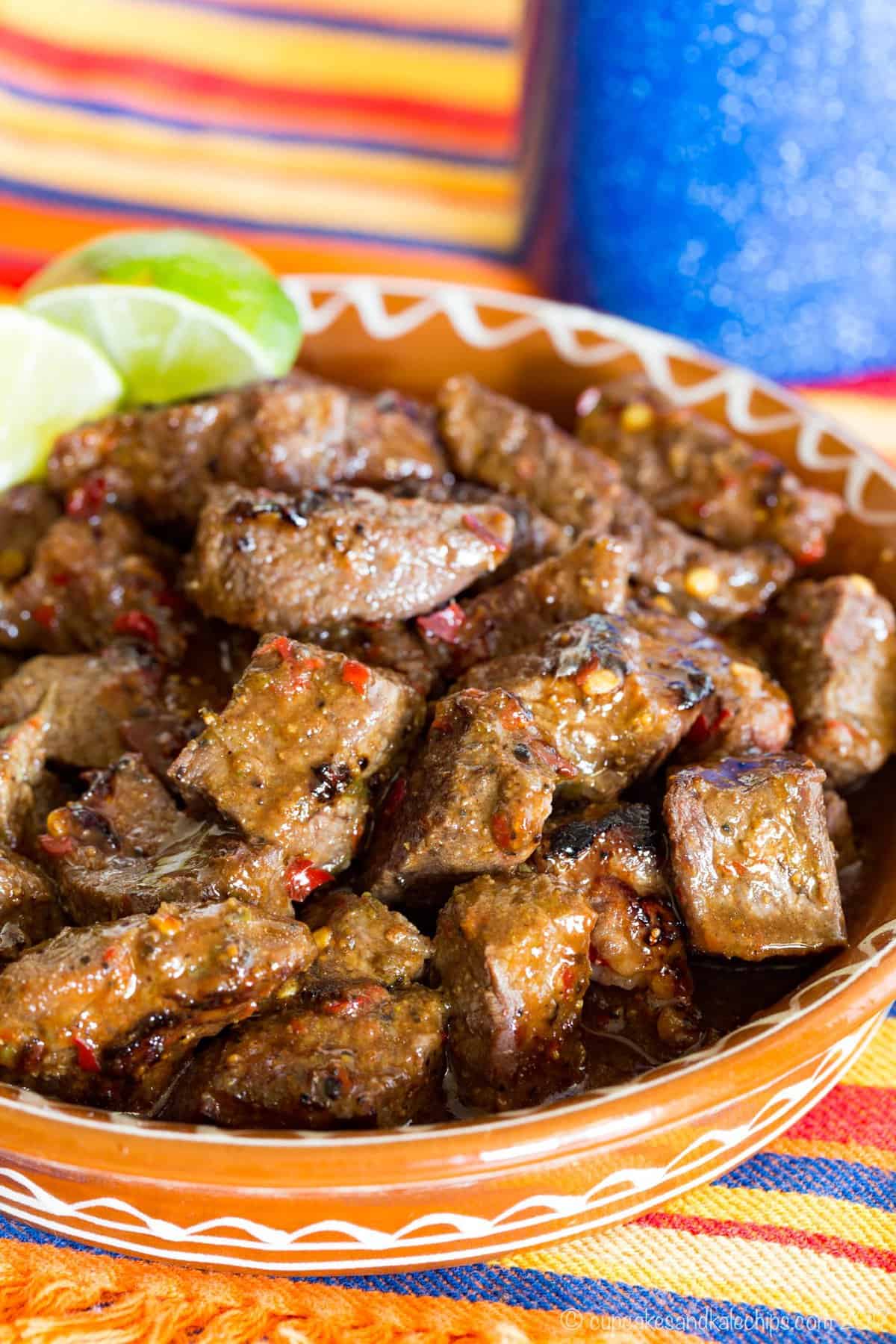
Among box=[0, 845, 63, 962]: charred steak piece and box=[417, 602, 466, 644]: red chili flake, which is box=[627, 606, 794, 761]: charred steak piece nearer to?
box=[417, 602, 466, 644]: red chili flake

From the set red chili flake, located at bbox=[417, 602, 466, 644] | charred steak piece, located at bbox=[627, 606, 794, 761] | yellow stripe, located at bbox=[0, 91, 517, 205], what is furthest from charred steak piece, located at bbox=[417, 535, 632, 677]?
yellow stripe, located at bbox=[0, 91, 517, 205]

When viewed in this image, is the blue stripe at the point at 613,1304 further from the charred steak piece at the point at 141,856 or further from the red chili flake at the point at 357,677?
the red chili flake at the point at 357,677

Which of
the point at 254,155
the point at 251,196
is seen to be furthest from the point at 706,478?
the point at 254,155

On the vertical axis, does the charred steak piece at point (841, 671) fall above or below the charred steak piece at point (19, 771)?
above

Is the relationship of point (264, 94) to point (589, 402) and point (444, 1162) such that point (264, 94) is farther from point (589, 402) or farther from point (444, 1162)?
point (444, 1162)

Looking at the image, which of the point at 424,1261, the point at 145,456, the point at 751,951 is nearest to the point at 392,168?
the point at 145,456

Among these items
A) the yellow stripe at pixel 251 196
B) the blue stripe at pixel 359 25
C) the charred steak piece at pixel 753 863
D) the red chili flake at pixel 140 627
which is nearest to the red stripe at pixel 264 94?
the blue stripe at pixel 359 25
